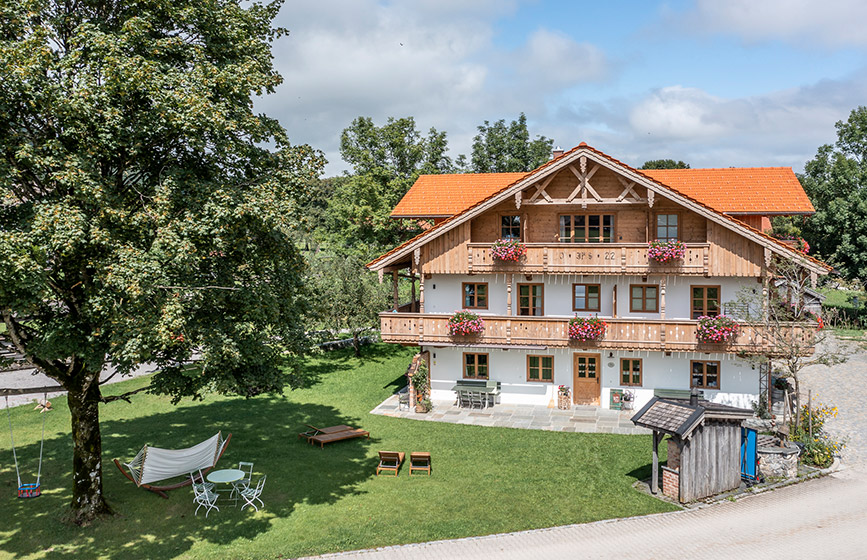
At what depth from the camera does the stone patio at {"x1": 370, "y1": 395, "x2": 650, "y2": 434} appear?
21.1 metres

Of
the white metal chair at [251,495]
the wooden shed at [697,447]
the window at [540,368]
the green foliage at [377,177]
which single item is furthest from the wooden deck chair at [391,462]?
the green foliage at [377,177]

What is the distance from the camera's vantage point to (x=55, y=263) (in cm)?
1205

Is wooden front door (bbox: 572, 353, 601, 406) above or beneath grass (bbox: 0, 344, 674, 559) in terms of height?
above

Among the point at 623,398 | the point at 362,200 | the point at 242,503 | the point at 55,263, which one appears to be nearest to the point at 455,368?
the point at 623,398

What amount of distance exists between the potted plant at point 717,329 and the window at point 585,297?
3.96m

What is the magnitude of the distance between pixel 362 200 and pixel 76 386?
2760cm

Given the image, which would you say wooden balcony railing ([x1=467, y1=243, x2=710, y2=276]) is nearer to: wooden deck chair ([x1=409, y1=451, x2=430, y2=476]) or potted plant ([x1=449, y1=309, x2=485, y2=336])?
potted plant ([x1=449, y1=309, x2=485, y2=336])

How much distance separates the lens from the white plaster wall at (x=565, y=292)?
2266 centimetres

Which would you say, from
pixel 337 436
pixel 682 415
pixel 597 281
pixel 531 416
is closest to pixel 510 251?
pixel 597 281

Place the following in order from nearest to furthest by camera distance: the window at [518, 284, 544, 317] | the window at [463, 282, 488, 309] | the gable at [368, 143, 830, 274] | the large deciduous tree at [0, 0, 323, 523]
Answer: the large deciduous tree at [0, 0, 323, 523]
the gable at [368, 143, 830, 274]
the window at [518, 284, 544, 317]
the window at [463, 282, 488, 309]

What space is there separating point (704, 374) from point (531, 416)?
6.54m

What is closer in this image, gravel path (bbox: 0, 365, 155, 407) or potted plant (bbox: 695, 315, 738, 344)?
potted plant (bbox: 695, 315, 738, 344)

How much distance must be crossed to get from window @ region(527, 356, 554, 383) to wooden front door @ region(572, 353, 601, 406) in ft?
2.86

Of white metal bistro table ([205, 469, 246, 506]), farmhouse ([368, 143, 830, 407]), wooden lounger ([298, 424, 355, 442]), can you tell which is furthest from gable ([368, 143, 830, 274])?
white metal bistro table ([205, 469, 246, 506])
